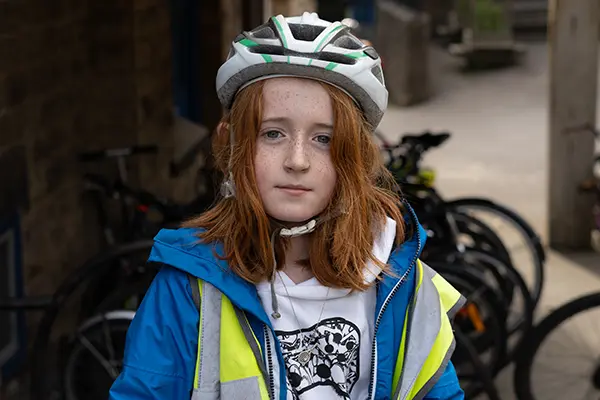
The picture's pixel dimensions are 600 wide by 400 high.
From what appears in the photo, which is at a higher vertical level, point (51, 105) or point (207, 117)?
point (51, 105)

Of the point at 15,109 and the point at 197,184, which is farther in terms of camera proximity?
the point at 197,184

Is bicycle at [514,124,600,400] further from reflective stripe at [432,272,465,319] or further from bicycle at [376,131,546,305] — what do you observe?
reflective stripe at [432,272,465,319]

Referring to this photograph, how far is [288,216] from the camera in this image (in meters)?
2.15

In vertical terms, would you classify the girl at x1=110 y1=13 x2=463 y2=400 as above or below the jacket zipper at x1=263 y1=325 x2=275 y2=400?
above

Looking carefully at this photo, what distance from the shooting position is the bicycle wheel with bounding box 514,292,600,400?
173 inches

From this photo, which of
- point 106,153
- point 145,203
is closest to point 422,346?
point 145,203

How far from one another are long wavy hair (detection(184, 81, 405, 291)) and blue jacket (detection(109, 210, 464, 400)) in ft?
0.13

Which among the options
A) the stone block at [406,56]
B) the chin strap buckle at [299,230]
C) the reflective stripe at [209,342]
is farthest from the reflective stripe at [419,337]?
the stone block at [406,56]

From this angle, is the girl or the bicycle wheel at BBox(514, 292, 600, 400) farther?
the bicycle wheel at BBox(514, 292, 600, 400)

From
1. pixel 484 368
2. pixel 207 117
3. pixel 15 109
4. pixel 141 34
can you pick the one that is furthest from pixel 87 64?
pixel 207 117

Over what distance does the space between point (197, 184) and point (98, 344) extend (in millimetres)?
1920

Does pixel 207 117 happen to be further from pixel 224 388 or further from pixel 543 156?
pixel 224 388

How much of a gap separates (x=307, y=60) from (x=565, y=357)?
282cm

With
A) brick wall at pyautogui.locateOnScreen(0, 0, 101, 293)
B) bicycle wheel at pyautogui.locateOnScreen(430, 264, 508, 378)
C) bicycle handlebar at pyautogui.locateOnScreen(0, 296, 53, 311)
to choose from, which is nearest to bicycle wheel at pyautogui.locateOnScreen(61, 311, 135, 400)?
bicycle handlebar at pyautogui.locateOnScreen(0, 296, 53, 311)
